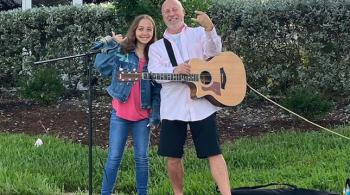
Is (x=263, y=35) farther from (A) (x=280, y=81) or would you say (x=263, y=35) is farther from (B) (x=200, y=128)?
(B) (x=200, y=128)

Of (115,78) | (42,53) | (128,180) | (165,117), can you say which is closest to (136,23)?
(115,78)

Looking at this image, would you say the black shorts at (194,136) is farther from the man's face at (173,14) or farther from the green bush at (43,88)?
the green bush at (43,88)

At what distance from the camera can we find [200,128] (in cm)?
491

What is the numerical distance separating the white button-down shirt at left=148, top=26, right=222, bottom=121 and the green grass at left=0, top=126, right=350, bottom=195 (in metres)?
0.89

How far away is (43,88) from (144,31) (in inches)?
164

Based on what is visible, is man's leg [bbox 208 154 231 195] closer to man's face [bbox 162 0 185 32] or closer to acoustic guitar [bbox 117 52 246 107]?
acoustic guitar [bbox 117 52 246 107]

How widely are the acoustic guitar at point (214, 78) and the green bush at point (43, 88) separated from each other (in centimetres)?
425

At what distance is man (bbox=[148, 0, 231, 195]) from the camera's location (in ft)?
16.1

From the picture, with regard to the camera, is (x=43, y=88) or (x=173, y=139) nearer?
(x=173, y=139)

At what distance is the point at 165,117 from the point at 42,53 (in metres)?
5.42

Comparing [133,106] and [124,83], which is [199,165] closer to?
[133,106]

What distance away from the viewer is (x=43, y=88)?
901 centimetres

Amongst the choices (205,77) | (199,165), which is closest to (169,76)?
(205,77)

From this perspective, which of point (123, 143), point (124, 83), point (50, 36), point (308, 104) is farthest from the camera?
point (50, 36)
